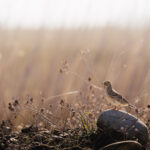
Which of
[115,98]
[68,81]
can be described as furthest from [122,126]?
[68,81]

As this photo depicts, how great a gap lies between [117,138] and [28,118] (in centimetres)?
141

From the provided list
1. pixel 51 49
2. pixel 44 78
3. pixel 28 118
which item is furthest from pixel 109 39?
pixel 28 118

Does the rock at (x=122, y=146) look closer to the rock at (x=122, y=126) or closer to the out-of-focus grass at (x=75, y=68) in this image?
the rock at (x=122, y=126)

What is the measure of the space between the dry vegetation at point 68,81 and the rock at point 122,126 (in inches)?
7.5

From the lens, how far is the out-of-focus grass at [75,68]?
5676 mm

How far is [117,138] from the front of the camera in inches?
154

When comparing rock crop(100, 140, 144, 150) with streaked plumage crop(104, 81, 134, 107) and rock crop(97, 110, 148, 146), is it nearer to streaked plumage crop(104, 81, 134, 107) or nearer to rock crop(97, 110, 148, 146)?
rock crop(97, 110, 148, 146)

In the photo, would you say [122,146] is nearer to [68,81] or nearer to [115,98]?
[115,98]

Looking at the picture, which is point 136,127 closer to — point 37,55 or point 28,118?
point 28,118

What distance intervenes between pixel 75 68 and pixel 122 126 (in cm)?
418

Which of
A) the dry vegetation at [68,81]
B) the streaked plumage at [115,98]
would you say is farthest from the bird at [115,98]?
the dry vegetation at [68,81]

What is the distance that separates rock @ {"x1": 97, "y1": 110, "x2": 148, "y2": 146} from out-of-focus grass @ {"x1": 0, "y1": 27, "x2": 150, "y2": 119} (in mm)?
266

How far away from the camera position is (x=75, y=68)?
7973mm

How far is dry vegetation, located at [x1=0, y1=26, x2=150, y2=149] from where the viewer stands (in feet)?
13.8
